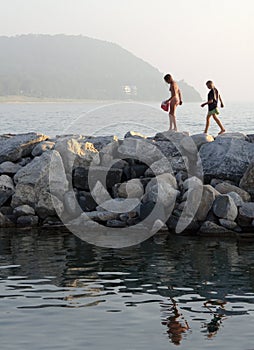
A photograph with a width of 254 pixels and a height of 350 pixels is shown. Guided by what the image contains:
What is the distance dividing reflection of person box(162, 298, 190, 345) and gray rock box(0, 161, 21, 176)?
1177cm

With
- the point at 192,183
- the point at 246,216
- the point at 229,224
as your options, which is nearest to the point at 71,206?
the point at 192,183

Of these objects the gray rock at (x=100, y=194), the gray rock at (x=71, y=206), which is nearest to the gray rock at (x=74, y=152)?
the gray rock at (x=100, y=194)

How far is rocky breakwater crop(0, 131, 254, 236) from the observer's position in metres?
20.3

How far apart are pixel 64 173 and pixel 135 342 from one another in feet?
38.9

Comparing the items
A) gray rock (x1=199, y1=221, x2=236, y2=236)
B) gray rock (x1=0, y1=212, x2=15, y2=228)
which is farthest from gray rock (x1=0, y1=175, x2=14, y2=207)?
gray rock (x1=199, y1=221, x2=236, y2=236)

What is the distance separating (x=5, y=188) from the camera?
22422 millimetres

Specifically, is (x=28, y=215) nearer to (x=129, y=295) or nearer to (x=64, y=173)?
(x=64, y=173)

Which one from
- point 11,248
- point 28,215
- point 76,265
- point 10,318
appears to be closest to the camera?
point 10,318

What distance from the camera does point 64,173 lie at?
22297mm

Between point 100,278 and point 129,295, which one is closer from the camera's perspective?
point 129,295

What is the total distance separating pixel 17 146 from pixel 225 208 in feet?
25.1

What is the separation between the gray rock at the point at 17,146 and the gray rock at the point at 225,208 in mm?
7122

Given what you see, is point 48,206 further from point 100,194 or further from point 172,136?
point 172,136

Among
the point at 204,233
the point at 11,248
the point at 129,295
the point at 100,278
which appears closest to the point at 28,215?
the point at 11,248
